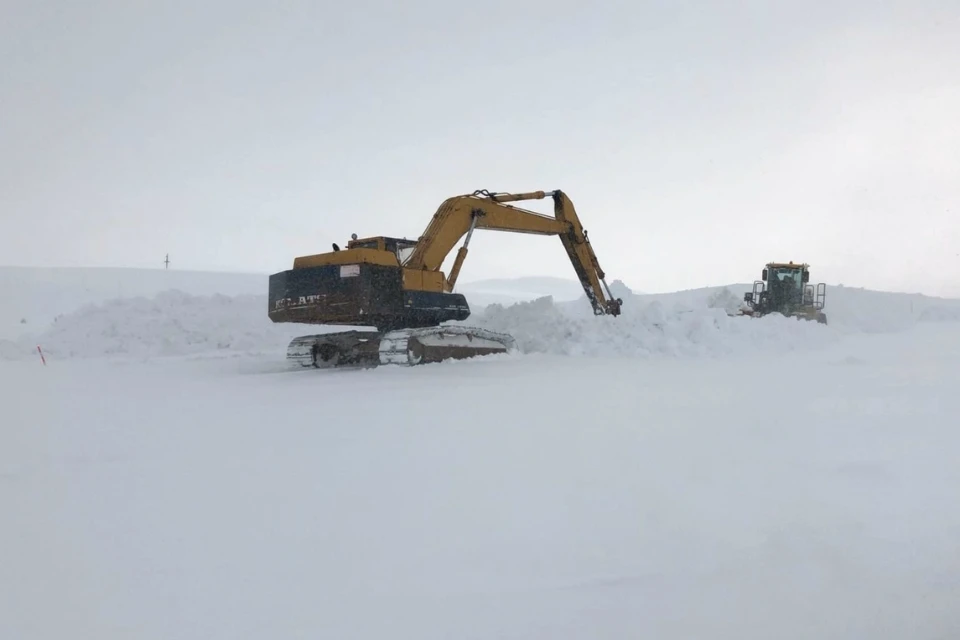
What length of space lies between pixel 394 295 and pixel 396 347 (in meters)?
0.87

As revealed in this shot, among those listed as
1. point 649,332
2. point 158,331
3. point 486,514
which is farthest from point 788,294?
point 486,514

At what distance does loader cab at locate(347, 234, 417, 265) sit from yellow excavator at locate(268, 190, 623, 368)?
0.02 meters

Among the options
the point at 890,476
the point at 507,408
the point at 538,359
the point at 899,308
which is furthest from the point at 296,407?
the point at 899,308

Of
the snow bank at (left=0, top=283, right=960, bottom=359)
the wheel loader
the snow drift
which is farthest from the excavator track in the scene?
the wheel loader

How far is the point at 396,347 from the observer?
9281 mm

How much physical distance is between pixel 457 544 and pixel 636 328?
30.6ft

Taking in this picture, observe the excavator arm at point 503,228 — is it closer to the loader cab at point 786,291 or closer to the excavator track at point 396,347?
the excavator track at point 396,347

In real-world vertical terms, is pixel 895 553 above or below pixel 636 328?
below

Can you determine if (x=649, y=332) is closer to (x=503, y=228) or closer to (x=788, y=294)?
(x=503, y=228)

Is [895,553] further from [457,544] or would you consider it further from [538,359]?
[538,359]

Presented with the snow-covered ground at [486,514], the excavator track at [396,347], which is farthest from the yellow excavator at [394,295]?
the snow-covered ground at [486,514]

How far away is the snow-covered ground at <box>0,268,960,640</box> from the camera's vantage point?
2.01 metres

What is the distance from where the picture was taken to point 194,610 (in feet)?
6.57

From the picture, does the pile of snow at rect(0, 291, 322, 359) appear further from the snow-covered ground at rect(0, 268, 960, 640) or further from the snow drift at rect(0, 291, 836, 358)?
the snow-covered ground at rect(0, 268, 960, 640)
